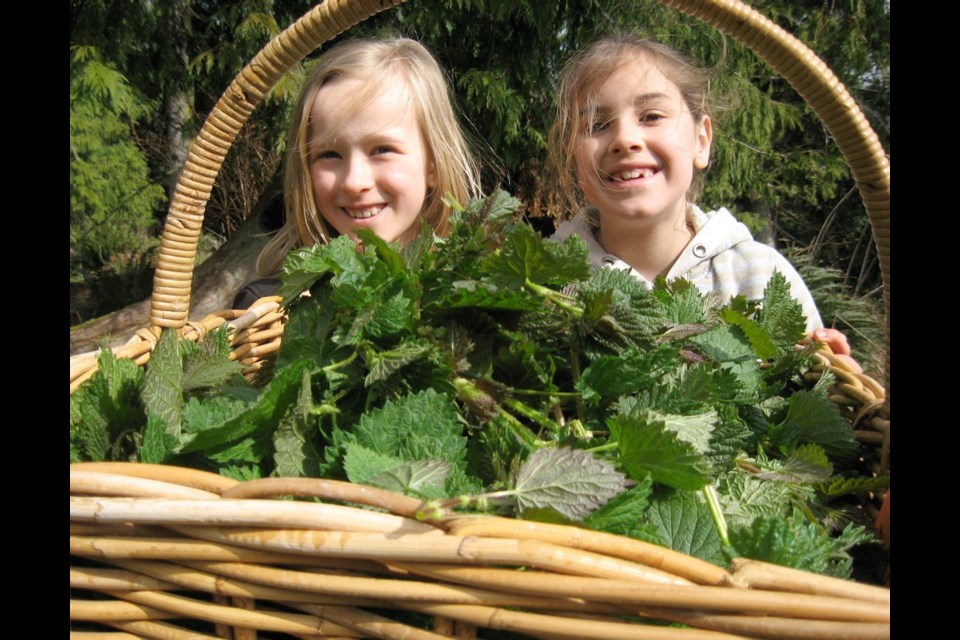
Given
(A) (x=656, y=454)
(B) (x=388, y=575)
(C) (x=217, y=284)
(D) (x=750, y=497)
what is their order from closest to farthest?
(B) (x=388, y=575) → (A) (x=656, y=454) → (D) (x=750, y=497) → (C) (x=217, y=284)

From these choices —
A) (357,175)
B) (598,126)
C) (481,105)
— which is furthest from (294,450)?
(481,105)

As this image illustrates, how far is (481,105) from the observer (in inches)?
98.0

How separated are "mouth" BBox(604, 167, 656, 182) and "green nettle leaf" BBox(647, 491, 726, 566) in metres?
0.92

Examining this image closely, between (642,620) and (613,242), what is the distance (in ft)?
4.15

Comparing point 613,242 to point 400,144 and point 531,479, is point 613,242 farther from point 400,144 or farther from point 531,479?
point 531,479

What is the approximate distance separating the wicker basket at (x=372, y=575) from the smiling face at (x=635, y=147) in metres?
1.06

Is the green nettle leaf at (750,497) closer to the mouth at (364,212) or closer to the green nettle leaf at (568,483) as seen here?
the green nettle leaf at (568,483)

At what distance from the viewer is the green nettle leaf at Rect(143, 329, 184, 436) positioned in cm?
71

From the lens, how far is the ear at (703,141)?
166 centimetres

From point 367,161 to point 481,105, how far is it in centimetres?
115

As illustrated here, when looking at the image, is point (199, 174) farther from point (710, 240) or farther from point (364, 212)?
point (710, 240)

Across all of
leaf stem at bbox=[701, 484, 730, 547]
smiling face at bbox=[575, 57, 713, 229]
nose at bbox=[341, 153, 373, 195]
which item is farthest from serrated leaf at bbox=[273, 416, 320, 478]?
smiling face at bbox=[575, 57, 713, 229]

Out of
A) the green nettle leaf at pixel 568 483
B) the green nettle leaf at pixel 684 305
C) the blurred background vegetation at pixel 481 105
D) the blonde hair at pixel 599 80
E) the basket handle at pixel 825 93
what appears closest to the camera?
the green nettle leaf at pixel 568 483

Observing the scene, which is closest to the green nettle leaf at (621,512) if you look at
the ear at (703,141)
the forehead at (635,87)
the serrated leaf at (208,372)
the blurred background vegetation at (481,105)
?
the serrated leaf at (208,372)
